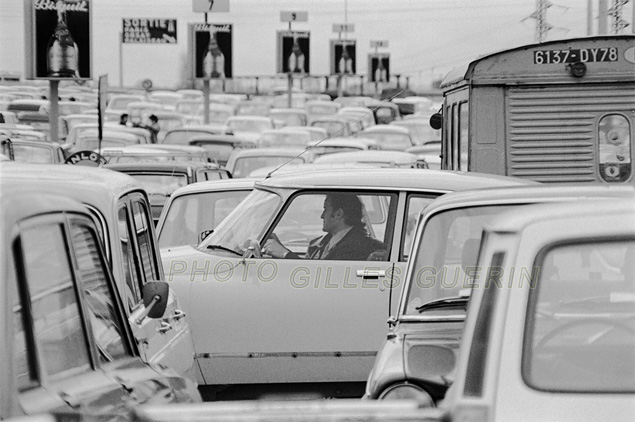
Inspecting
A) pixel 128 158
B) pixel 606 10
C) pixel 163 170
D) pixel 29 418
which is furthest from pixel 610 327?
pixel 606 10

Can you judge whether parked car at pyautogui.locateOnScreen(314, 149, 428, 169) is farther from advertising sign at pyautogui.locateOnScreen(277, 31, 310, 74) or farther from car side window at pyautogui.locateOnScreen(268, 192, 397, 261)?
advertising sign at pyautogui.locateOnScreen(277, 31, 310, 74)

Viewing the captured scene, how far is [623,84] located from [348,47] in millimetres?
42211

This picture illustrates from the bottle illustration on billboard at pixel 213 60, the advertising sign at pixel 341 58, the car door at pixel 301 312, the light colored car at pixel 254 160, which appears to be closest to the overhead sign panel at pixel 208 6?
the bottle illustration on billboard at pixel 213 60

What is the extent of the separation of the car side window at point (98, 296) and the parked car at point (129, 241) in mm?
146

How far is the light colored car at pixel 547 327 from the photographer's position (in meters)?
2.68

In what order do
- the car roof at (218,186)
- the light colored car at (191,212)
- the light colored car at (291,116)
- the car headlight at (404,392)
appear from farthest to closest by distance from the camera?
the light colored car at (291,116) → the light colored car at (191,212) → the car roof at (218,186) → the car headlight at (404,392)

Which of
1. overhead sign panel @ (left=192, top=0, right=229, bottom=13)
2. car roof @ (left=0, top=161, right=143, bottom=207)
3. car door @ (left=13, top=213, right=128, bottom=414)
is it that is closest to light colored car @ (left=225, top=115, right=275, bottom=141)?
overhead sign panel @ (left=192, top=0, right=229, bottom=13)

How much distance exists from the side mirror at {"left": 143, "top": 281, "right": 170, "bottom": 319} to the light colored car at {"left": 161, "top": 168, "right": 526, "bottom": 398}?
2284mm

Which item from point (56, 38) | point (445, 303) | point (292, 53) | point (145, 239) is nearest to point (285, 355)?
point (145, 239)

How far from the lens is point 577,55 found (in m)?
10.4

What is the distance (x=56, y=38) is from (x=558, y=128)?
9.66m

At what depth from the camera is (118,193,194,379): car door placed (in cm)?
527

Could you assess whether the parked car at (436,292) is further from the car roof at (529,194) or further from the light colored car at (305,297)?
the light colored car at (305,297)

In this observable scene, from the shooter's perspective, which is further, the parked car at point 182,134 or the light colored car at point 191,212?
the parked car at point 182,134
